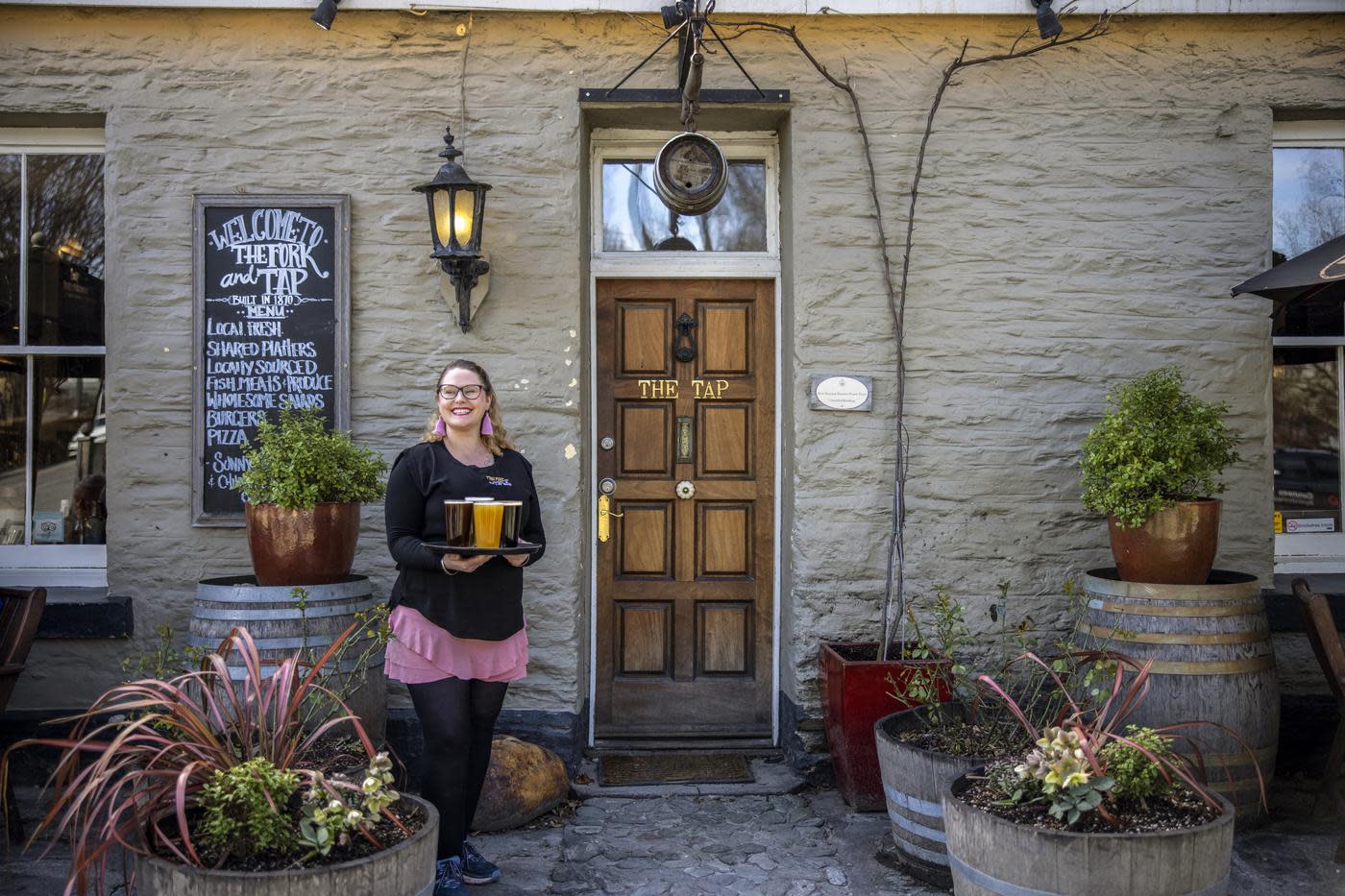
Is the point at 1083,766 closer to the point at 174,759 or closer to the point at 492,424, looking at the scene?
the point at 492,424

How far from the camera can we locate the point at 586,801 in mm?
4590

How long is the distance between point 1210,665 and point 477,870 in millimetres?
2635

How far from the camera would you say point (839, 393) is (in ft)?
15.8

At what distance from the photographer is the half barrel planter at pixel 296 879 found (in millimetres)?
2412

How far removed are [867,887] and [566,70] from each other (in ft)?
11.5

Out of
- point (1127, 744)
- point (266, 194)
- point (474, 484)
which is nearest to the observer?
point (1127, 744)

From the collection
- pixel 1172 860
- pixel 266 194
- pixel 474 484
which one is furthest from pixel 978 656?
pixel 266 194

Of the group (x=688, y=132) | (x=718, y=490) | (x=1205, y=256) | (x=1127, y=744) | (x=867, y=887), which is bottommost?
(x=867, y=887)

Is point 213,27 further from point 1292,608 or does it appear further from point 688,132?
point 1292,608

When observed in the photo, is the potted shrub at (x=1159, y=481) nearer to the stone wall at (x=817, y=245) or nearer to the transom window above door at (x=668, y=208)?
the stone wall at (x=817, y=245)

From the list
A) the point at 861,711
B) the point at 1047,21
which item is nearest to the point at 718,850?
the point at 861,711

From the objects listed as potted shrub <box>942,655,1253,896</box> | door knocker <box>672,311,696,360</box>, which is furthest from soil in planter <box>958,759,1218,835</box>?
door knocker <box>672,311,696,360</box>

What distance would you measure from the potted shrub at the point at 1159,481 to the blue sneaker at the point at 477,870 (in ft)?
8.49

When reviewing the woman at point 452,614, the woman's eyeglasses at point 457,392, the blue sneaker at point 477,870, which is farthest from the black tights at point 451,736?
the woman's eyeglasses at point 457,392
